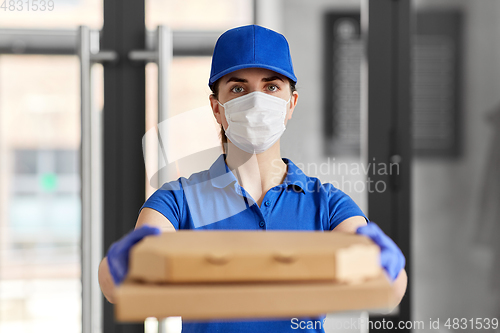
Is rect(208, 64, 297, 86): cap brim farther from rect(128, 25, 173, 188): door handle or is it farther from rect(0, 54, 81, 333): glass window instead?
rect(0, 54, 81, 333): glass window

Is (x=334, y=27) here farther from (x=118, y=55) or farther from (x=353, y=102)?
(x=118, y=55)

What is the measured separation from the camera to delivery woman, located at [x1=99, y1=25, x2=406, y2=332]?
88 centimetres

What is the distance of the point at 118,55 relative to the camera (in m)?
1.30

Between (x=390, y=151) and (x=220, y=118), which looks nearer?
(x=220, y=118)

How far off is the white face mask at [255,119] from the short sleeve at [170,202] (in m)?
0.17

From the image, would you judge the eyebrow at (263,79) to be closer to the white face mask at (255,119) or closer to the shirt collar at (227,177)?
the white face mask at (255,119)

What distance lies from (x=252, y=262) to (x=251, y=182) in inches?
20.4

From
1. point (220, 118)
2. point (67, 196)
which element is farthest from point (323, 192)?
point (67, 196)

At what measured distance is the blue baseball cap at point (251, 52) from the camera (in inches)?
34.2

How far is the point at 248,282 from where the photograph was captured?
47cm

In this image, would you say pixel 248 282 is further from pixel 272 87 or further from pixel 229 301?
pixel 272 87

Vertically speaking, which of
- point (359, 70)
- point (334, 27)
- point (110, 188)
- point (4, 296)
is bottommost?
point (4, 296)

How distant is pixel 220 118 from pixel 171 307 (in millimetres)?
587

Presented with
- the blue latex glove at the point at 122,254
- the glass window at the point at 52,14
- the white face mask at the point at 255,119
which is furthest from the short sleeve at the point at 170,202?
the glass window at the point at 52,14
